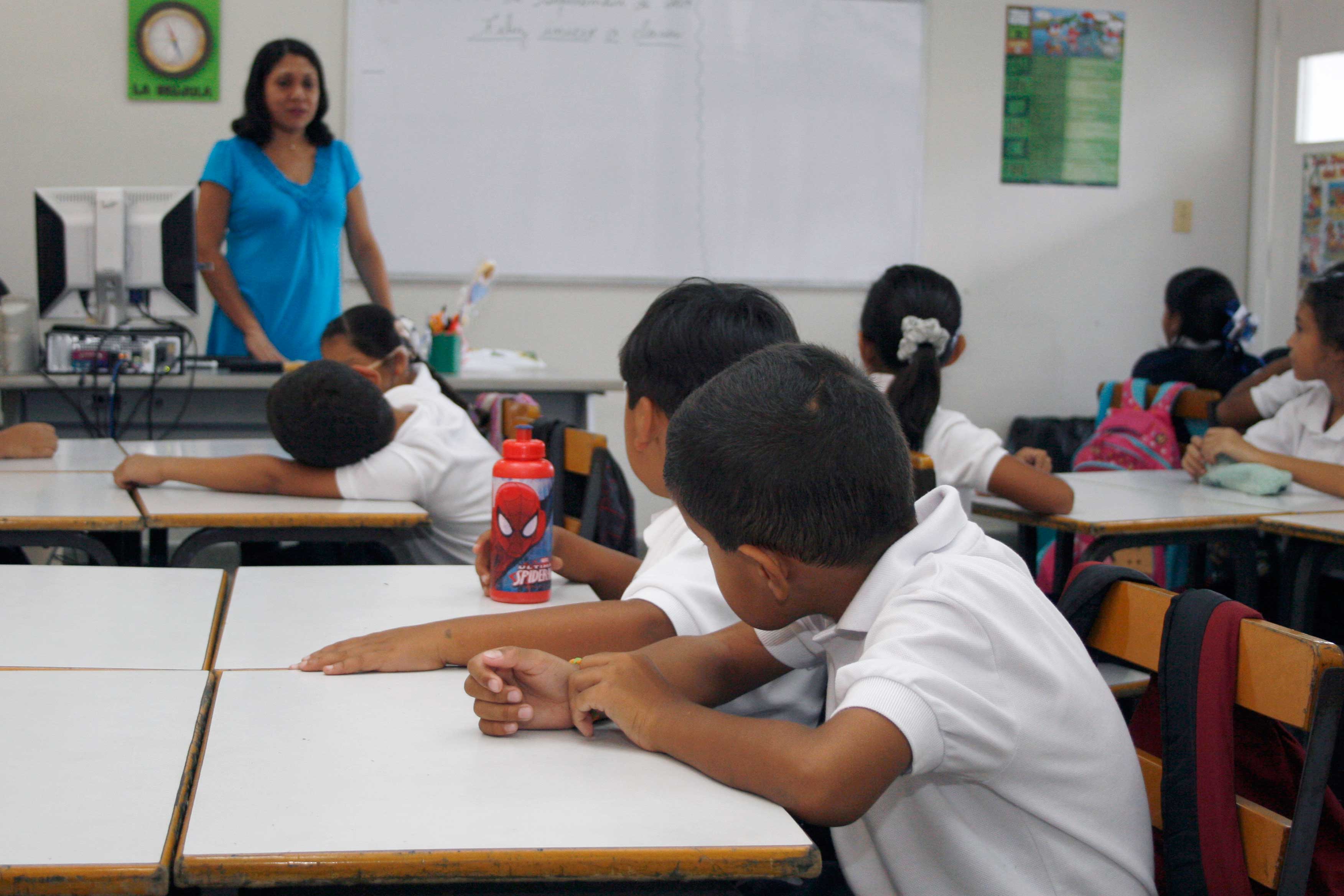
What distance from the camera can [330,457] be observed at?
1987 mm

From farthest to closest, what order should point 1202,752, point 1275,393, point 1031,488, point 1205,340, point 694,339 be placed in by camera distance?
point 1205,340 → point 1275,393 → point 1031,488 → point 694,339 → point 1202,752

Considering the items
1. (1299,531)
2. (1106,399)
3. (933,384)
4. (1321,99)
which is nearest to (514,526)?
(933,384)

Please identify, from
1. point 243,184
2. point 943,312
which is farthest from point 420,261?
point 943,312

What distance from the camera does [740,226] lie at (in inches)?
185

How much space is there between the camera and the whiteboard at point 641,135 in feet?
14.3

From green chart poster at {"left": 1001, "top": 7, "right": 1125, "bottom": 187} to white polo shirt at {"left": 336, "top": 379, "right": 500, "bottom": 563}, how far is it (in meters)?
3.38

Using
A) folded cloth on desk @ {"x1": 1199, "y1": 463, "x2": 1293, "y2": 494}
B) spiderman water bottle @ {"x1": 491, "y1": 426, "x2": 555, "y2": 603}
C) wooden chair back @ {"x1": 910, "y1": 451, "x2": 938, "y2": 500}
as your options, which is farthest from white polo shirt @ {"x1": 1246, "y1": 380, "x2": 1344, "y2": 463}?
spiderman water bottle @ {"x1": 491, "y1": 426, "x2": 555, "y2": 603}

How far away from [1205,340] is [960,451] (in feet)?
6.33

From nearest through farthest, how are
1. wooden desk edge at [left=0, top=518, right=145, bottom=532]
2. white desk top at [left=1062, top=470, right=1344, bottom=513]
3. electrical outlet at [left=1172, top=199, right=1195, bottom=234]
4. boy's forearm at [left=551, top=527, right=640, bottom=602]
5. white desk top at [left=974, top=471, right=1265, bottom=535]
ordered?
boy's forearm at [left=551, top=527, right=640, bottom=602] < wooden desk edge at [left=0, top=518, right=145, bottom=532] < white desk top at [left=974, top=471, right=1265, bottom=535] < white desk top at [left=1062, top=470, right=1344, bottom=513] < electrical outlet at [left=1172, top=199, right=1195, bottom=234]

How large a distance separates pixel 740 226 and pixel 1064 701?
3.97 m

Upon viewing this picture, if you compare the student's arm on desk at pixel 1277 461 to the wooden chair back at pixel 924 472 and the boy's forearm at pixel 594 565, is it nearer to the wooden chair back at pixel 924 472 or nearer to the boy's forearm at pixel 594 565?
the wooden chair back at pixel 924 472

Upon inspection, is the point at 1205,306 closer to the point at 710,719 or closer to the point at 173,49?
the point at 710,719

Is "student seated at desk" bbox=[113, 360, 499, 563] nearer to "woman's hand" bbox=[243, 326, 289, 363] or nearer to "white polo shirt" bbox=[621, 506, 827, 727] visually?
"white polo shirt" bbox=[621, 506, 827, 727]

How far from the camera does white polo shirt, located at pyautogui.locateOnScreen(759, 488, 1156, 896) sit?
80 centimetres
